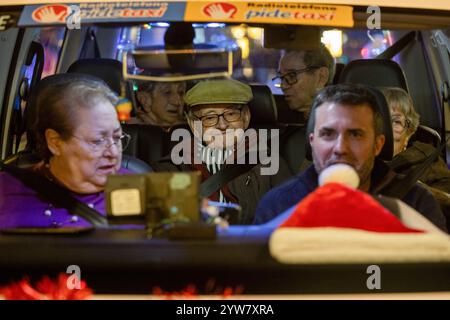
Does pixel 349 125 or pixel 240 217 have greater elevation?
pixel 349 125

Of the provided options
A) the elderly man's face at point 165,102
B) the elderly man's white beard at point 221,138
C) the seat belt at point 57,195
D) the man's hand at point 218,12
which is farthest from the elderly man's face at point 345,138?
the elderly man's face at point 165,102

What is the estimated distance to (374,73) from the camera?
451cm

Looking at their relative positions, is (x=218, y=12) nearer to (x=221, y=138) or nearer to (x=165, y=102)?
(x=221, y=138)

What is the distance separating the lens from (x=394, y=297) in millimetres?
2578

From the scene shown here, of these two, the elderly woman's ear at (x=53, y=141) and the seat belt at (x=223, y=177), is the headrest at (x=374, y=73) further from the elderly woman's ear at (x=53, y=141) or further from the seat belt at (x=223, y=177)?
the elderly woman's ear at (x=53, y=141)

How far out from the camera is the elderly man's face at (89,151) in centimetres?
312

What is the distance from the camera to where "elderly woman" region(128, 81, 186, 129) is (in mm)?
3974

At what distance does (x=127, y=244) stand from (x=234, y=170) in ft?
3.91

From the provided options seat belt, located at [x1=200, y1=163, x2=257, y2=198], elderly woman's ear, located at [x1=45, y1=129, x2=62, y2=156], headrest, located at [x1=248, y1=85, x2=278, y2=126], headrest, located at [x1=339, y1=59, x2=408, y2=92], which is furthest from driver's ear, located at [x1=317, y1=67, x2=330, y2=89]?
elderly woman's ear, located at [x1=45, y1=129, x2=62, y2=156]

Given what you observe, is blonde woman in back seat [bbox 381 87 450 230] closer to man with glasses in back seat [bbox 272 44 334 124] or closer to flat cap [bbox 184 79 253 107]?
man with glasses in back seat [bbox 272 44 334 124]

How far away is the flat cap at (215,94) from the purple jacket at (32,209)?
79 cm

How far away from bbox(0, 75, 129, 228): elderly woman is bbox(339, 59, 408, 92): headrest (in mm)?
1624
